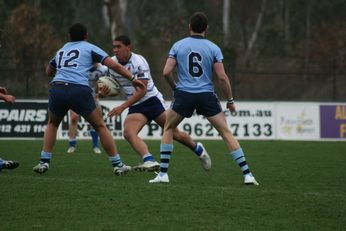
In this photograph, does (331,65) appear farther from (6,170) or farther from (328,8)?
(328,8)

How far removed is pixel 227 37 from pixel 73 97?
1342 inches

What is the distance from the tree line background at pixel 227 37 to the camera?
3045 centimetres

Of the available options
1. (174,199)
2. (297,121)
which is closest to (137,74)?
(174,199)

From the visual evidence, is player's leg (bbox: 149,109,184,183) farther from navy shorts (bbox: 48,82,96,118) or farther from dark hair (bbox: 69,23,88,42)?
dark hair (bbox: 69,23,88,42)

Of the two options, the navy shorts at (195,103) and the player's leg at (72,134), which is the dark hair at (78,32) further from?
the player's leg at (72,134)

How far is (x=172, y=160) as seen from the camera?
1546cm

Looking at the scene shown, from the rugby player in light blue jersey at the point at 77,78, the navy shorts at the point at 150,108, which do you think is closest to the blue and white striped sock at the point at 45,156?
the rugby player in light blue jersey at the point at 77,78

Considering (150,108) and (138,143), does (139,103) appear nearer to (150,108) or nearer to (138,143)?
(150,108)

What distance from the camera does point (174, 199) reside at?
349 inches

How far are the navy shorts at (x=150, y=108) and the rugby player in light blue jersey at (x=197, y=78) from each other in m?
1.66

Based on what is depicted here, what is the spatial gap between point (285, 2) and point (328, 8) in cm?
318

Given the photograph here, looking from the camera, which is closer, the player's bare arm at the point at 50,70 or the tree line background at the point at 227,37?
the player's bare arm at the point at 50,70

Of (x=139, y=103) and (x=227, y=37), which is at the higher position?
(x=227, y=37)

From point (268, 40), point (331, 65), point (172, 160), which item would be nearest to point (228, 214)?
point (172, 160)
